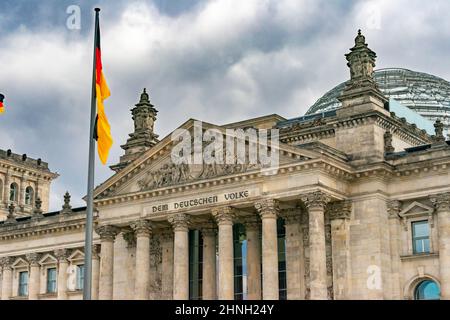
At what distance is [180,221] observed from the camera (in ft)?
172

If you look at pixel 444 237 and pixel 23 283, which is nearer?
pixel 444 237

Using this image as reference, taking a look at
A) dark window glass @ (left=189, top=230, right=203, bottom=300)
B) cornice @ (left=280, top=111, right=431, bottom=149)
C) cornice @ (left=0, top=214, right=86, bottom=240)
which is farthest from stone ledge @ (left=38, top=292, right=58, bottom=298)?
cornice @ (left=280, top=111, right=431, bottom=149)

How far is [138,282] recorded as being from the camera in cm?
5369

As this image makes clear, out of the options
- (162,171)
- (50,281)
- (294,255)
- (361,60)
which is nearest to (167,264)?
(162,171)

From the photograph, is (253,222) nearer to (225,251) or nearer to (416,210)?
(225,251)

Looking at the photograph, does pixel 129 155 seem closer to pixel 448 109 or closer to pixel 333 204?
pixel 333 204

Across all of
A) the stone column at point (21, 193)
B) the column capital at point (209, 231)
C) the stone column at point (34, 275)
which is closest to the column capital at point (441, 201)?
the column capital at point (209, 231)

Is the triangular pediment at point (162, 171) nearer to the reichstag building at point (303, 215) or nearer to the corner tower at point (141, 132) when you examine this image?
the reichstag building at point (303, 215)

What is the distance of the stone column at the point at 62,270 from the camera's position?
215 ft

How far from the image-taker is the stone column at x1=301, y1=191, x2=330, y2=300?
1842 inches

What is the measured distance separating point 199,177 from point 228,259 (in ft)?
18.3

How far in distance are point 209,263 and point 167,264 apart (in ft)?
12.1

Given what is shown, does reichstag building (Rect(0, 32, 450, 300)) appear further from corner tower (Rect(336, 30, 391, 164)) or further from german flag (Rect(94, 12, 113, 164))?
german flag (Rect(94, 12, 113, 164))

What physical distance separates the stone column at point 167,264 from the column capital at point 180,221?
4101 millimetres
